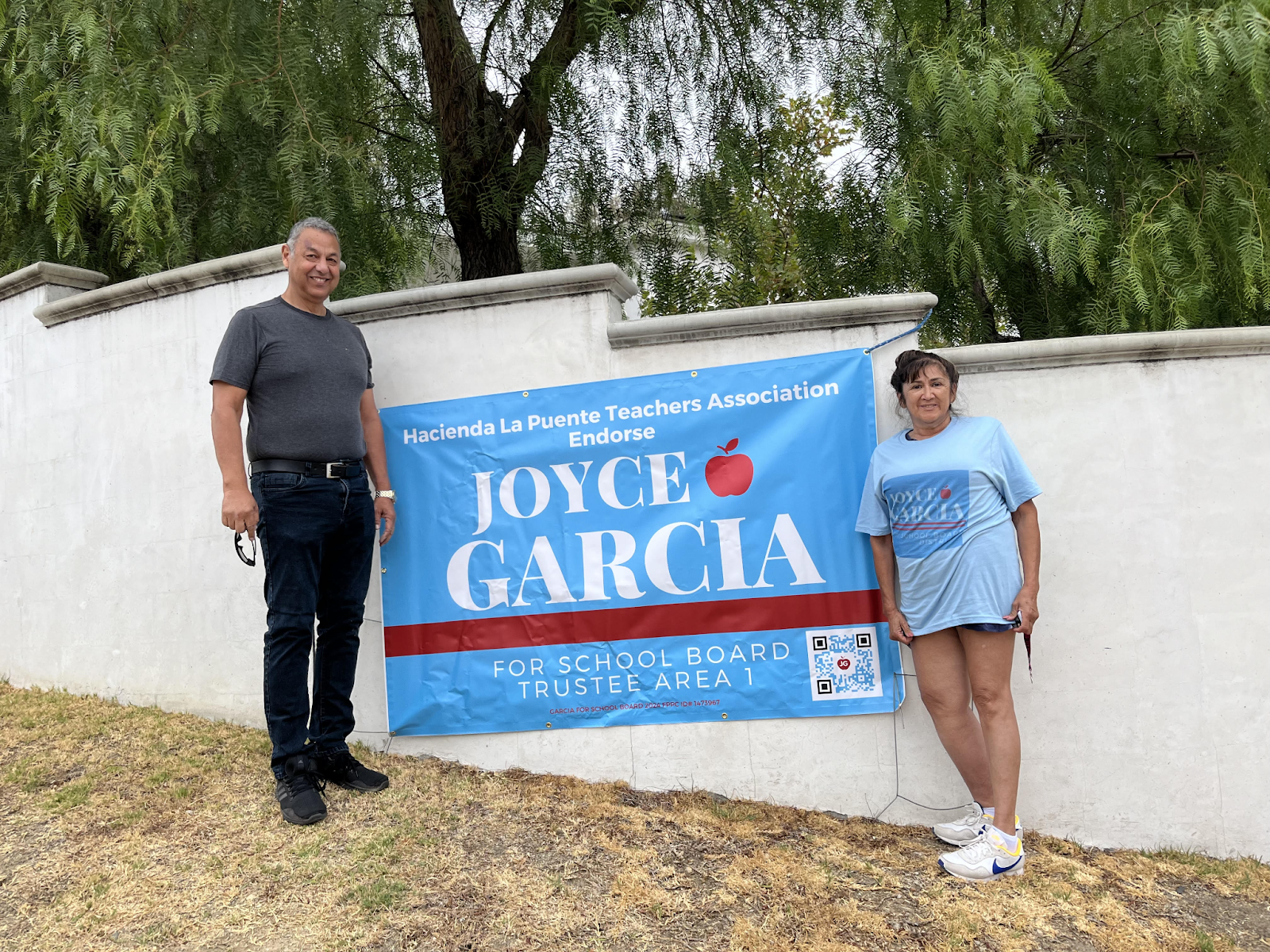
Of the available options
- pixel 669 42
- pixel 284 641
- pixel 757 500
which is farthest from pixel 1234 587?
pixel 669 42

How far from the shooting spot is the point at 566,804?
148 inches

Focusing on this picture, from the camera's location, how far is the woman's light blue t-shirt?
3.39 meters

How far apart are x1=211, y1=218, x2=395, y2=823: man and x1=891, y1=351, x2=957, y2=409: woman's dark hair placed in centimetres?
209

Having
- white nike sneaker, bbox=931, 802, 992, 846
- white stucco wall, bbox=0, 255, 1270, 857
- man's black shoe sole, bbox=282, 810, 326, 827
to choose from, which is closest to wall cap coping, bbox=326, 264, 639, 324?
white stucco wall, bbox=0, 255, 1270, 857

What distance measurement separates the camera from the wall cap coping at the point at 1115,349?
12.5 ft

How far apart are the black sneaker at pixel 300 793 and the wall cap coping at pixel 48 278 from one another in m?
3.32

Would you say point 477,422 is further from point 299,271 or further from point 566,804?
point 566,804

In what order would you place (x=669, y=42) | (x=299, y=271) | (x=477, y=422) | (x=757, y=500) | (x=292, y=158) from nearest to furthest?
(x=299, y=271), (x=757, y=500), (x=477, y=422), (x=292, y=158), (x=669, y=42)

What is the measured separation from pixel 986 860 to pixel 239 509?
2908 mm

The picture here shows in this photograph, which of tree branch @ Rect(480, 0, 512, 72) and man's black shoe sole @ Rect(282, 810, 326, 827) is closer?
man's black shoe sole @ Rect(282, 810, 326, 827)

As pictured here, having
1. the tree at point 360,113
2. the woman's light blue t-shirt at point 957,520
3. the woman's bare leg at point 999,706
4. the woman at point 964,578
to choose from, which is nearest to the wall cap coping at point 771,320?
the woman at point 964,578

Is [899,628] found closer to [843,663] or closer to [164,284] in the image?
[843,663]

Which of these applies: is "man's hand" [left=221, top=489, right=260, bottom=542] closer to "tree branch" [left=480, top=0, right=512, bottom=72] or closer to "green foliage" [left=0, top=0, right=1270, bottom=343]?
"green foliage" [left=0, top=0, right=1270, bottom=343]

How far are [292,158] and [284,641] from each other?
244cm
